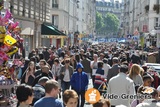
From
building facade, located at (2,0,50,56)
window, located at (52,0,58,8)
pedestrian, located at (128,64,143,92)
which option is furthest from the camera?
window, located at (52,0,58,8)

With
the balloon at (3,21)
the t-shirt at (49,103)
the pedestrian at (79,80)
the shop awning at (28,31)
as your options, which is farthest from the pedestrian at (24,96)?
the shop awning at (28,31)

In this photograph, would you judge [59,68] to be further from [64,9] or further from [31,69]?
[64,9]

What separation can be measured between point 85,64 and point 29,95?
10108 millimetres

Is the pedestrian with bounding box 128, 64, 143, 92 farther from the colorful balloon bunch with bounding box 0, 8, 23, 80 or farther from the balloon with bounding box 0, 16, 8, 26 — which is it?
the balloon with bounding box 0, 16, 8, 26

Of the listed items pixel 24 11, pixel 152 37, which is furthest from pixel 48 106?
pixel 152 37

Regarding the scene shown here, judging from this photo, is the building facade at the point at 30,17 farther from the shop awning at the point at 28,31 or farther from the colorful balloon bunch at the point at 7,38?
the colorful balloon bunch at the point at 7,38

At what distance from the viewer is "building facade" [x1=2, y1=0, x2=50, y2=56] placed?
91.8ft

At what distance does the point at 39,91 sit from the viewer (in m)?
7.89

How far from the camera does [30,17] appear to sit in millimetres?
31859

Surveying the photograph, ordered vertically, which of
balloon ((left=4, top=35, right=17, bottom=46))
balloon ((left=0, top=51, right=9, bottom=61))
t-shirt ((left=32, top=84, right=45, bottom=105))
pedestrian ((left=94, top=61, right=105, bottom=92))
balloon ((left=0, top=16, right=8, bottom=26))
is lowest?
pedestrian ((left=94, top=61, right=105, bottom=92))

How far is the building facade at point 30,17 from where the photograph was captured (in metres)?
28.0

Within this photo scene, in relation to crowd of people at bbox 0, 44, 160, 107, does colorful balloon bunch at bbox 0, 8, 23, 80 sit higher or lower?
higher

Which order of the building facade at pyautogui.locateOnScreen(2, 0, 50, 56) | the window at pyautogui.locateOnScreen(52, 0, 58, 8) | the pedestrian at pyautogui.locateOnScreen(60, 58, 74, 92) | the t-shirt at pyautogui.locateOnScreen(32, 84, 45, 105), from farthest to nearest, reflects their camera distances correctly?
the window at pyautogui.locateOnScreen(52, 0, 58, 8), the building facade at pyautogui.locateOnScreen(2, 0, 50, 56), the pedestrian at pyautogui.locateOnScreen(60, 58, 74, 92), the t-shirt at pyautogui.locateOnScreen(32, 84, 45, 105)

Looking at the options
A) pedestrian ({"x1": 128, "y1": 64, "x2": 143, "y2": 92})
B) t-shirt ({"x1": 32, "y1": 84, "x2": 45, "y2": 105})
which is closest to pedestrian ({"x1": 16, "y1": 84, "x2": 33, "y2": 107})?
t-shirt ({"x1": 32, "y1": 84, "x2": 45, "y2": 105})
